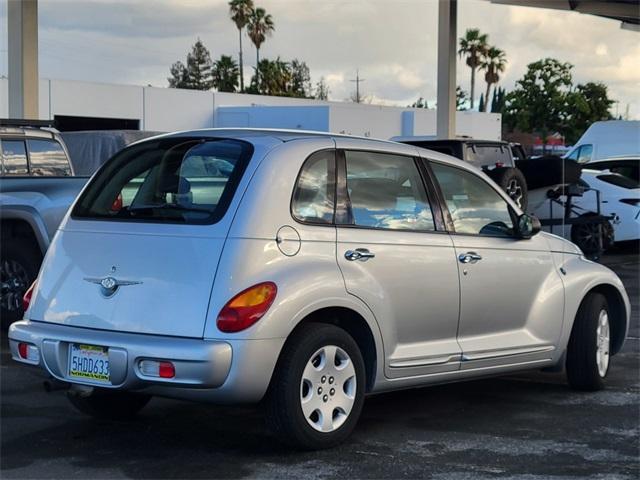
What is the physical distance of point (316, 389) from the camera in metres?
5.54

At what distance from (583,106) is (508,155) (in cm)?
4812

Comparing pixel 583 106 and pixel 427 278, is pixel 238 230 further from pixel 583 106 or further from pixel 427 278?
pixel 583 106

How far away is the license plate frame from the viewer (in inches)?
211

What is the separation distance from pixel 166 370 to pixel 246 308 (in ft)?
1.68

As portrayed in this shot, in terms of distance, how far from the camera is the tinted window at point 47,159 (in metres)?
10.0

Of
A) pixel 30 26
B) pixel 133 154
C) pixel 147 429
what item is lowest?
pixel 147 429

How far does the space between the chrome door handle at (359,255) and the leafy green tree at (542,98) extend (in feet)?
190

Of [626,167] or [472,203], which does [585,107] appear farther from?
[472,203]

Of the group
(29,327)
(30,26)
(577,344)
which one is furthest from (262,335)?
(30,26)

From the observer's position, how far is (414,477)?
526 centimetres

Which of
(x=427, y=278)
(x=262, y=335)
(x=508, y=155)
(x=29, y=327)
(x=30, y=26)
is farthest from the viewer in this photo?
(x=30, y=26)

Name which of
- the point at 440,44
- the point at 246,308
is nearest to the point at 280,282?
the point at 246,308

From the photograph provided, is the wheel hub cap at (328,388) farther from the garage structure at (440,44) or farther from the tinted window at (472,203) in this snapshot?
the garage structure at (440,44)

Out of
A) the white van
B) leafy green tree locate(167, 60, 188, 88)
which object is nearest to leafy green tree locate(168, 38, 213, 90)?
leafy green tree locate(167, 60, 188, 88)
